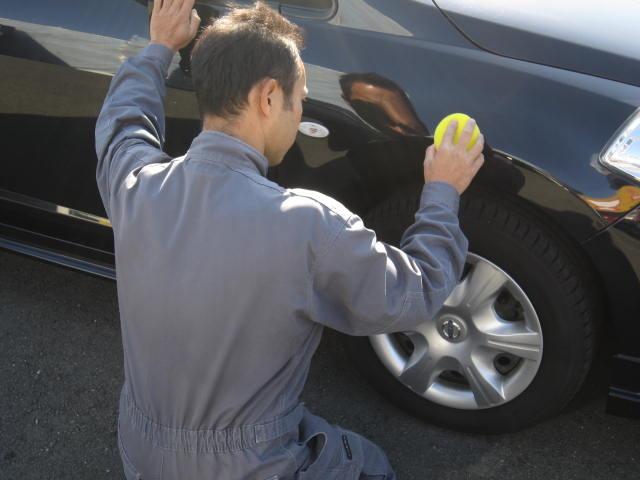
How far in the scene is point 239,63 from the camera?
4.33 feet

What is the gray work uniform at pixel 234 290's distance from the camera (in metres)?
1.26

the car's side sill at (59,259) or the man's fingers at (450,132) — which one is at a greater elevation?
the man's fingers at (450,132)

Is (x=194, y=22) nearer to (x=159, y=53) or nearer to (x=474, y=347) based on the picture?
(x=159, y=53)

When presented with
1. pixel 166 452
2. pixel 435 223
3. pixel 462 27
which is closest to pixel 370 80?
pixel 462 27

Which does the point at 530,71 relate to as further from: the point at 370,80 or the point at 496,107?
the point at 370,80

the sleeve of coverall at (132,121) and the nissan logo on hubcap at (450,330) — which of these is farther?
the nissan logo on hubcap at (450,330)

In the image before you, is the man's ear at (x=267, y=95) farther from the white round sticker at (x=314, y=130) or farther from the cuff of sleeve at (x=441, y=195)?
the white round sticker at (x=314, y=130)

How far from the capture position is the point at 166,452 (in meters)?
1.48

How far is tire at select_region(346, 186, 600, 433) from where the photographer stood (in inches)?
74.2

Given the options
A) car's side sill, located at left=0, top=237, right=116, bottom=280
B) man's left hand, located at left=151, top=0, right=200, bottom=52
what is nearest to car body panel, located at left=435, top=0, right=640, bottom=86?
man's left hand, located at left=151, top=0, right=200, bottom=52

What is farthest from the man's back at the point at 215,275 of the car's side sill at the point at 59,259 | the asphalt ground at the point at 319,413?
the car's side sill at the point at 59,259

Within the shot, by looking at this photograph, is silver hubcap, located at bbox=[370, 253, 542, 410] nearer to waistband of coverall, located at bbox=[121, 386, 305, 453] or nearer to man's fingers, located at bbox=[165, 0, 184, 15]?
waistband of coverall, located at bbox=[121, 386, 305, 453]

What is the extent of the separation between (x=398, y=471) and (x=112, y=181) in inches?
49.9

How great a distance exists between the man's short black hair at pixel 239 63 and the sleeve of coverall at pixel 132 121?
218 millimetres
